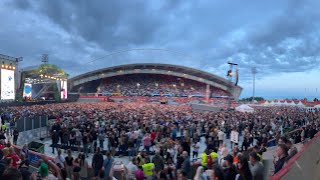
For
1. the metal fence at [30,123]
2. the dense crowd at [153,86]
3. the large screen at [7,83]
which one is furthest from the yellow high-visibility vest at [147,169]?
the dense crowd at [153,86]

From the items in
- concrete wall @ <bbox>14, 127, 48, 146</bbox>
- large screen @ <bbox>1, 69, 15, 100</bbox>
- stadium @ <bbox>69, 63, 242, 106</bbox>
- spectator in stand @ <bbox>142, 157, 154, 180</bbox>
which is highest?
stadium @ <bbox>69, 63, 242, 106</bbox>

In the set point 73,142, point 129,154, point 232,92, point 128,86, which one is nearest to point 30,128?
point 73,142

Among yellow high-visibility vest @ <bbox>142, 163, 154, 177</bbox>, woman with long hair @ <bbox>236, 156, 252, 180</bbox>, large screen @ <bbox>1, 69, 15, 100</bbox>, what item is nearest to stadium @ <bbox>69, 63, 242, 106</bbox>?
large screen @ <bbox>1, 69, 15, 100</bbox>

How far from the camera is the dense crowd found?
84.1m

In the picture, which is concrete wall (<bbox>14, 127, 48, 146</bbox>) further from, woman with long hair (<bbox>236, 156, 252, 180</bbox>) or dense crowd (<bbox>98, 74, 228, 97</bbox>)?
dense crowd (<bbox>98, 74, 228, 97</bbox>)

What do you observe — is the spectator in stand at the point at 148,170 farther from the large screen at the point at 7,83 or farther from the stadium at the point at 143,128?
the large screen at the point at 7,83

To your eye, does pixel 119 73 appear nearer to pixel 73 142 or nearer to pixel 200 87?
pixel 200 87

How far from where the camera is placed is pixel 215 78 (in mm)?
88250

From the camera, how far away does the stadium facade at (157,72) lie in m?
87.6

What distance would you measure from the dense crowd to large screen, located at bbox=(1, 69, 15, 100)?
48.0 m

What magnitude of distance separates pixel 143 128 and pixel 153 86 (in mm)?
71219

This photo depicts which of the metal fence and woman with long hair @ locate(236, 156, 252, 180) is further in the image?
the metal fence

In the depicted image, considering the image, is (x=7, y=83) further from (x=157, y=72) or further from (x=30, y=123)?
(x=157, y=72)

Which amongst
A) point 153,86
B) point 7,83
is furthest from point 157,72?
point 7,83
